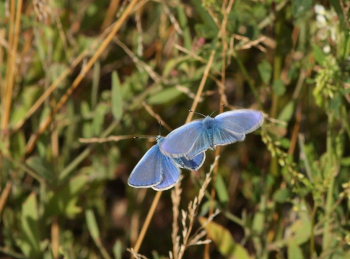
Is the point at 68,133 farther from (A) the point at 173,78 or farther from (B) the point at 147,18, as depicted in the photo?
(B) the point at 147,18

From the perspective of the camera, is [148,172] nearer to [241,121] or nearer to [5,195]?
[241,121]

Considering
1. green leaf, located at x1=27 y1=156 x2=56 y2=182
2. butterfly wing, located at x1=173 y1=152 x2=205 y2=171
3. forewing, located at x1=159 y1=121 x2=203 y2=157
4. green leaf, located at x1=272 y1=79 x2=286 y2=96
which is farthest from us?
green leaf, located at x1=27 y1=156 x2=56 y2=182

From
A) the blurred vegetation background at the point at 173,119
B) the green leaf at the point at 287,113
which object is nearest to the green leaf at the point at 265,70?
the blurred vegetation background at the point at 173,119

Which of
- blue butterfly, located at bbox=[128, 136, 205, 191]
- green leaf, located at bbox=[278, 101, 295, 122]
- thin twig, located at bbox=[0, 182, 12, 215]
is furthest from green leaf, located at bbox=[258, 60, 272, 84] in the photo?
thin twig, located at bbox=[0, 182, 12, 215]

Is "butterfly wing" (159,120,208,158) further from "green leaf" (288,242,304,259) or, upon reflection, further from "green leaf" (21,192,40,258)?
"green leaf" (21,192,40,258)

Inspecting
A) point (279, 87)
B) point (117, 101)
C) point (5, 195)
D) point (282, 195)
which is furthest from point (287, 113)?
point (5, 195)

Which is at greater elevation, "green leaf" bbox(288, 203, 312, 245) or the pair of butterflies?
the pair of butterflies
